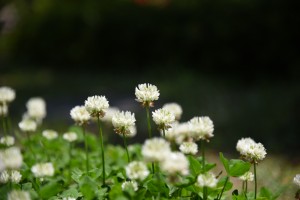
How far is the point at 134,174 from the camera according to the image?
5.33ft

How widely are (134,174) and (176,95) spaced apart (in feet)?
16.3

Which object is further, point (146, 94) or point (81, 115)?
point (81, 115)

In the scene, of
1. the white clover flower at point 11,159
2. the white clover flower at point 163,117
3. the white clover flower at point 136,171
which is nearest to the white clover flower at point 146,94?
the white clover flower at point 163,117

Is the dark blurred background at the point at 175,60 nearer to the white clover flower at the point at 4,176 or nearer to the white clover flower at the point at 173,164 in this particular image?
the white clover flower at the point at 4,176

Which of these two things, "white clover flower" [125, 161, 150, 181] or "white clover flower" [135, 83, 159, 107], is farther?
"white clover flower" [135, 83, 159, 107]

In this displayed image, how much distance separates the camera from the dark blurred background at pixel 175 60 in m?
5.75

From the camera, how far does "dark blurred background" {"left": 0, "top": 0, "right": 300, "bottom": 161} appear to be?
5.75m

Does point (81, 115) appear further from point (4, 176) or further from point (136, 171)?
point (136, 171)

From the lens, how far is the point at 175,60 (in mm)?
8070

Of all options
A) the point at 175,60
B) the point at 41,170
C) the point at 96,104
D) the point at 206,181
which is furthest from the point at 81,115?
the point at 175,60

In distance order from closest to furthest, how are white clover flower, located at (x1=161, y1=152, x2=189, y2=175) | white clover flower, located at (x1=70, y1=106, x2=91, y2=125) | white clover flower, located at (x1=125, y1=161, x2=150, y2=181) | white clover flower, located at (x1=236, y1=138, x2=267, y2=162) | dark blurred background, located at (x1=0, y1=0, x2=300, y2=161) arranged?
1. white clover flower, located at (x1=161, y1=152, x2=189, y2=175)
2. white clover flower, located at (x1=125, y1=161, x2=150, y2=181)
3. white clover flower, located at (x1=236, y1=138, x2=267, y2=162)
4. white clover flower, located at (x1=70, y1=106, x2=91, y2=125)
5. dark blurred background, located at (x1=0, y1=0, x2=300, y2=161)

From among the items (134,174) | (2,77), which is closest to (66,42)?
(2,77)

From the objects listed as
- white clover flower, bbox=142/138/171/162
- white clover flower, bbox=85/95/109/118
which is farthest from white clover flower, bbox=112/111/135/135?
white clover flower, bbox=142/138/171/162

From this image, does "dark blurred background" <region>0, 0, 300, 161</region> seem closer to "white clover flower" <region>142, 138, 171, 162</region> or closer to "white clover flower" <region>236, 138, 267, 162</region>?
"white clover flower" <region>236, 138, 267, 162</region>
